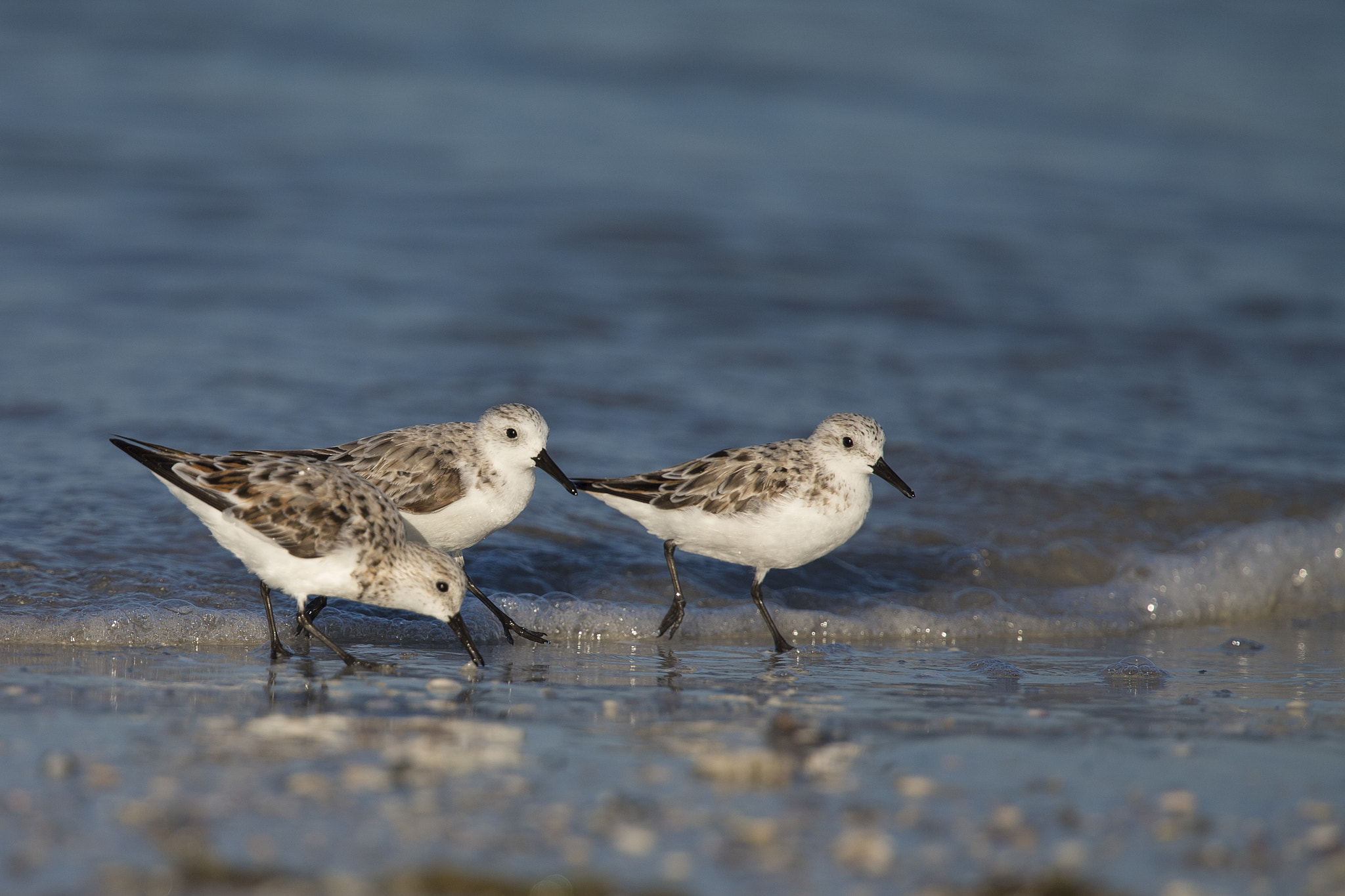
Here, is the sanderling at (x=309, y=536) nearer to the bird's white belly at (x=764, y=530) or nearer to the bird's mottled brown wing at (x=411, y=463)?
the bird's mottled brown wing at (x=411, y=463)

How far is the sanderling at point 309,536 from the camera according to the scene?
5.73 metres

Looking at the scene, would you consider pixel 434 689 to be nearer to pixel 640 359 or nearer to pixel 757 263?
pixel 640 359

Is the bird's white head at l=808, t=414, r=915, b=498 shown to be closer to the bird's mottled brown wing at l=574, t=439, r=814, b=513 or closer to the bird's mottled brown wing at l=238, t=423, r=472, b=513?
the bird's mottled brown wing at l=574, t=439, r=814, b=513

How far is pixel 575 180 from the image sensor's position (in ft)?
51.9

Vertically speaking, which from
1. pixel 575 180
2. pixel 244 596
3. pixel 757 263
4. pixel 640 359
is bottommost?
pixel 244 596

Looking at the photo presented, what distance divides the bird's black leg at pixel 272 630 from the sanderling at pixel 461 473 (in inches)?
23.0

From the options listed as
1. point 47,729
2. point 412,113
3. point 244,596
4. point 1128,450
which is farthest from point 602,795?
point 412,113

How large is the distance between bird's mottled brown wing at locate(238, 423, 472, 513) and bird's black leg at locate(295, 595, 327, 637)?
58 cm

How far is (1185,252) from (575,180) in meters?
6.92

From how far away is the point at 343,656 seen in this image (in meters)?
5.84

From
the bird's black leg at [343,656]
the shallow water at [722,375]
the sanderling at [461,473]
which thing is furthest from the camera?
the sanderling at [461,473]

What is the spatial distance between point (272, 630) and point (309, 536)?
0.60m

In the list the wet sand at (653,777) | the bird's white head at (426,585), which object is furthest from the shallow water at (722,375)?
the bird's white head at (426,585)

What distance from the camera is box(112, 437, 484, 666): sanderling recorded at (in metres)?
5.73
